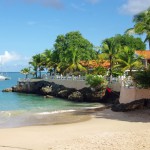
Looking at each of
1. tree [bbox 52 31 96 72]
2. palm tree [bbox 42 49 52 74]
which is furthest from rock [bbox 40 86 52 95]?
palm tree [bbox 42 49 52 74]

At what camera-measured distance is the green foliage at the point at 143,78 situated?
3225cm

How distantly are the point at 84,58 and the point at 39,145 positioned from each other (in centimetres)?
5172

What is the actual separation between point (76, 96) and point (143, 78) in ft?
61.5

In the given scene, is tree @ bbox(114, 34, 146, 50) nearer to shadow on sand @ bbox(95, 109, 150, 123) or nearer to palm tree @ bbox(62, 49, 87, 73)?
palm tree @ bbox(62, 49, 87, 73)

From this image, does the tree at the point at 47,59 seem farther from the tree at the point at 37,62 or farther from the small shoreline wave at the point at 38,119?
the small shoreline wave at the point at 38,119

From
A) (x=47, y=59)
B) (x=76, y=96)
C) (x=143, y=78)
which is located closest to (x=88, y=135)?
(x=143, y=78)

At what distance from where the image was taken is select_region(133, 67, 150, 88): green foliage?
32.2 metres

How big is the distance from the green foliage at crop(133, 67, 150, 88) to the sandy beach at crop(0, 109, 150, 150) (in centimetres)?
402

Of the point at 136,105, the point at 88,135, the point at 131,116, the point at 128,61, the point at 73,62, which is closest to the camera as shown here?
the point at 88,135

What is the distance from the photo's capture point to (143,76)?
3238 centimetres

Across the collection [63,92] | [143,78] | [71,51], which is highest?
[71,51]

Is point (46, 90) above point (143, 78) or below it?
below

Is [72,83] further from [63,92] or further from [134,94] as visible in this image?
[134,94]

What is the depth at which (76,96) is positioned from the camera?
50000 mm
